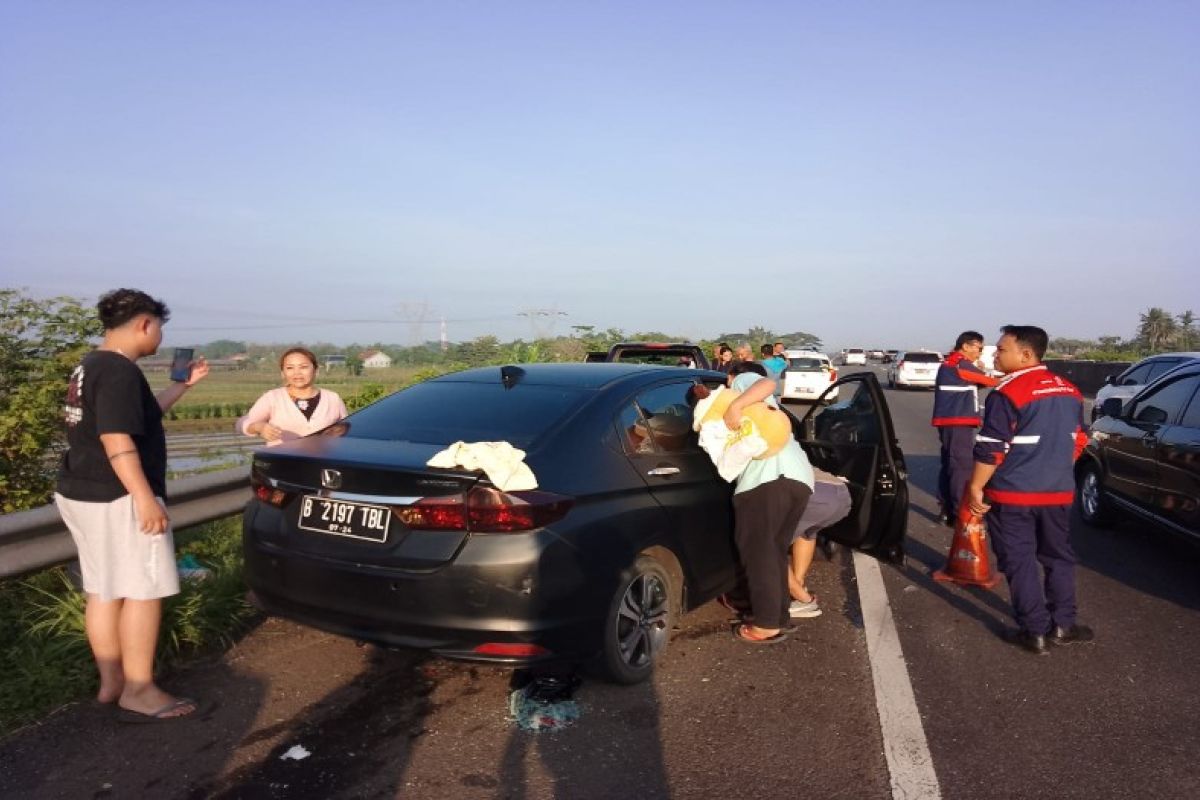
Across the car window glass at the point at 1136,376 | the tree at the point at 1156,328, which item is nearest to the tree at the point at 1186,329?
the tree at the point at 1156,328

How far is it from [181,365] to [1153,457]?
6438 millimetres

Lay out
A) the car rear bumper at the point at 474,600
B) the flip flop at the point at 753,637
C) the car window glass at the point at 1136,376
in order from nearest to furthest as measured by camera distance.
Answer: the car rear bumper at the point at 474,600
the flip flop at the point at 753,637
the car window glass at the point at 1136,376

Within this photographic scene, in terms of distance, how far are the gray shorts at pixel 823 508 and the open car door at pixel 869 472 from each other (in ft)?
0.73

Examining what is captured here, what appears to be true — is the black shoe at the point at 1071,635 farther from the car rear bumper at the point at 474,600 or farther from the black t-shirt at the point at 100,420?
the black t-shirt at the point at 100,420

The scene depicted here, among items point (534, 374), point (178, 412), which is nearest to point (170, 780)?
A: point (534, 374)

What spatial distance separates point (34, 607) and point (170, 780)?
1.99 m

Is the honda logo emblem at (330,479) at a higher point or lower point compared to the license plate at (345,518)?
higher

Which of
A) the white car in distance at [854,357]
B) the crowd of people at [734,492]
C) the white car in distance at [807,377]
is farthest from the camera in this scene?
the white car in distance at [854,357]

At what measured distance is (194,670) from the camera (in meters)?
4.12

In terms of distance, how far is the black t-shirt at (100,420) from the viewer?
3.36m

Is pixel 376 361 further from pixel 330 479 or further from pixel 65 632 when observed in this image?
pixel 330 479

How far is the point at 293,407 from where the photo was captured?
16.8ft

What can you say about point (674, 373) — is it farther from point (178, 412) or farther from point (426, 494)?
point (178, 412)

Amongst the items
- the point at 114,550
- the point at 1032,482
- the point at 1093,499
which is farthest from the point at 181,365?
the point at 1093,499
